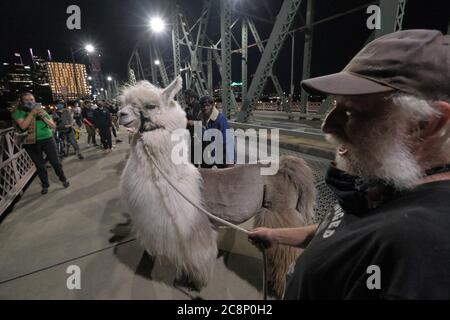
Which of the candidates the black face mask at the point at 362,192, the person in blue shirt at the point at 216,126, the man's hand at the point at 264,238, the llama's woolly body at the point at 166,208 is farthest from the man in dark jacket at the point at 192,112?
the black face mask at the point at 362,192

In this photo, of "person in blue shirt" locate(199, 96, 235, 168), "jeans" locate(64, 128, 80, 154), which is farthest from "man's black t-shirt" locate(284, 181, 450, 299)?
"jeans" locate(64, 128, 80, 154)

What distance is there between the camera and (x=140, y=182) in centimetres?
190

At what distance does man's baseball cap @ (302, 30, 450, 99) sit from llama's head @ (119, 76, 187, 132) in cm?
152

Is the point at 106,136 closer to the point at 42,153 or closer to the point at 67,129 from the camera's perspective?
the point at 67,129

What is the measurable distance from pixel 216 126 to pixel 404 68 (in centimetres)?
A: 268

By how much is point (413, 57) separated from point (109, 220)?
3845 mm

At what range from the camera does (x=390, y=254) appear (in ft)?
1.69

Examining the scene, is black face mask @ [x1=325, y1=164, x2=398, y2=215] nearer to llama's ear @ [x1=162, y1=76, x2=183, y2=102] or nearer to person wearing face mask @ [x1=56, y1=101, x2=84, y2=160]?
llama's ear @ [x1=162, y1=76, x2=183, y2=102]

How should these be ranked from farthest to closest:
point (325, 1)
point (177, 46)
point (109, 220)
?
1. point (177, 46)
2. point (325, 1)
3. point (109, 220)

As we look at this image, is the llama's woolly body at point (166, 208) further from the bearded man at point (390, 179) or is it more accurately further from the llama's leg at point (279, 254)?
the bearded man at point (390, 179)

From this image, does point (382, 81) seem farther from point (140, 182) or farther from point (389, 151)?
point (140, 182)

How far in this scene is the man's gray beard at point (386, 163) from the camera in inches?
23.6

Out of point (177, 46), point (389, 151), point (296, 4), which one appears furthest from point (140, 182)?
point (177, 46)
